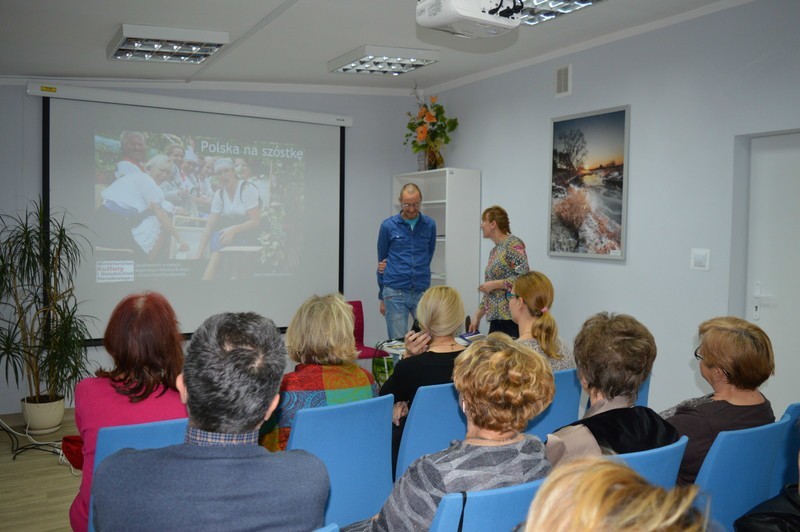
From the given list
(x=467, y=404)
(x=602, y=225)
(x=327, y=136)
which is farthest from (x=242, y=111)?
(x=467, y=404)

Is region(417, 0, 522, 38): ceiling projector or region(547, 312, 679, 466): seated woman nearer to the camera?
region(547, 312, 679, 466): seated woman

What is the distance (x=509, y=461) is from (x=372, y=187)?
550 centimetres

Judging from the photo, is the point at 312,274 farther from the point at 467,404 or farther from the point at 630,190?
the point at 467,404

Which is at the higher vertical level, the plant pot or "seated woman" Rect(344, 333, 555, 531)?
"seated woman" Rect(344, 333, 555, 531)

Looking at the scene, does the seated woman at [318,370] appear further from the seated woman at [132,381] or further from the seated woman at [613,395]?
the seated woman at [613,395]

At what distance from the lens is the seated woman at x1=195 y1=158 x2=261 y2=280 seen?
6.07 meters

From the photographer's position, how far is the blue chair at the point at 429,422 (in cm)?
251

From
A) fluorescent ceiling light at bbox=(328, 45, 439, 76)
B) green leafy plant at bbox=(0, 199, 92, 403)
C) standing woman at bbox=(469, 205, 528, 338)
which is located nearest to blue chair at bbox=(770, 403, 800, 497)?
standing woman at bbox=(469, 205, 528, 338)

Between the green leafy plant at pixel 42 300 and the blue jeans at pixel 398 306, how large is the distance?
246cm

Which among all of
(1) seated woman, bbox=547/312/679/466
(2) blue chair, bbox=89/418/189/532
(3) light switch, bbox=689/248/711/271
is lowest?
(2) blue chair, bbox=89/418/189/532

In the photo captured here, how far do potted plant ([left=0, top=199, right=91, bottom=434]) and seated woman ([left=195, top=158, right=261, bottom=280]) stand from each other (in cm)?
107

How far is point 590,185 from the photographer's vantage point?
5.06 m

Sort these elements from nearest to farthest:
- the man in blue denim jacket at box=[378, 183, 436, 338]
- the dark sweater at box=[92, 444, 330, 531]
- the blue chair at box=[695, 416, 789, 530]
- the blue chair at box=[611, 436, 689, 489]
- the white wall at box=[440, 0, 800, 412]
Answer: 1. the dark sweater at box=[92, 444, 330, 531]
2. the blue chair at box=[611, 436, 689, 489]
3. the blue chair at box=[695, 416, 789, 530]
4. the white wall at box=[440, 0, 800, 412]
5. the man in blue denim jacket at box=[378, 183, 436, 338]

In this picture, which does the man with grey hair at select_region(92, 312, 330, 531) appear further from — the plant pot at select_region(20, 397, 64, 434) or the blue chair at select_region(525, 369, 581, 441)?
the plant pot at select_region(20, 397, 64, 434)
